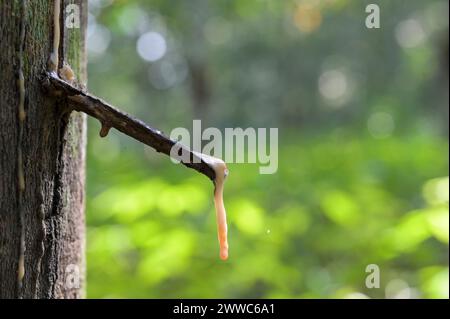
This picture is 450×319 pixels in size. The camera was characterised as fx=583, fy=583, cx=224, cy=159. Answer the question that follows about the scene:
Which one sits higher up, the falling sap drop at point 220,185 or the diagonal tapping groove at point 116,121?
the diagonal tapping groove at point 116,121

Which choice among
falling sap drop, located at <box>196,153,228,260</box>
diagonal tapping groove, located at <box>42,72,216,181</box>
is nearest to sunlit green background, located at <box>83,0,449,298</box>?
falling sap drop, located at <box>196,153,228,260</box>

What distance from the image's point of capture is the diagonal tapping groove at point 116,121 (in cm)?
99

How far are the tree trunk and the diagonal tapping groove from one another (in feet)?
0.09

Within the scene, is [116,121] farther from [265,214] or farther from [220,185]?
[265,214]

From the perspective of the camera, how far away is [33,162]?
3.31ft

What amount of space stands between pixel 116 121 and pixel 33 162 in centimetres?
16

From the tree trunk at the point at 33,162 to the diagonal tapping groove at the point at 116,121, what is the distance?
3 cm

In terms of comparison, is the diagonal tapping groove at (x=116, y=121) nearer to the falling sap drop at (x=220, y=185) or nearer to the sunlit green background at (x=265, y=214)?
the falling sap drop at (x=220, y=185)

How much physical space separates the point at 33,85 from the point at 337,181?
2.49 meters

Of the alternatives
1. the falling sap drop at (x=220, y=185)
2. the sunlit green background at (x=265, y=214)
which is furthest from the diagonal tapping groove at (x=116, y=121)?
the sunlit green background at (x=265, y=214)

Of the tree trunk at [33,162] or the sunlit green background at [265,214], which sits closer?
the tree trunk at [33,162]

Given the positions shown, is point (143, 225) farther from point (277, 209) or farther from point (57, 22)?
point (57, 22)

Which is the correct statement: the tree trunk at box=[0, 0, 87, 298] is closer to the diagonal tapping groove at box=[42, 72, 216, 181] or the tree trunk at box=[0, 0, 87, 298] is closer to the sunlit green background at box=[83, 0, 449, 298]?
the diagonal tapping groove at box=[42, 72, 216, 181]
